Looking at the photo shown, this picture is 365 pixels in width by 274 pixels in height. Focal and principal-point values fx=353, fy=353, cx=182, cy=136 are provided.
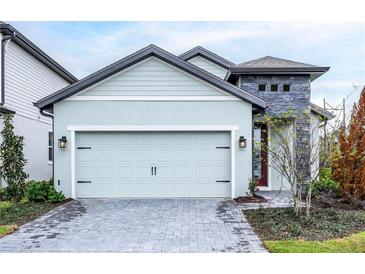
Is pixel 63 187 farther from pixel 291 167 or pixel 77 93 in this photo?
pixel 291 167

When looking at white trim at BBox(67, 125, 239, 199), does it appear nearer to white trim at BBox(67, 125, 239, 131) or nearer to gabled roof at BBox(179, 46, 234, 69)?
white trim at BBox(67, 125, 239, 131)

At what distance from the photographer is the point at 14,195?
11.1 m

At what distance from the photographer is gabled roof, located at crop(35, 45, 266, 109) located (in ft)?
37.2

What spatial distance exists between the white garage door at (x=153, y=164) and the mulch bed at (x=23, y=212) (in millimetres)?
1491

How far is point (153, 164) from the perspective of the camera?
11758 millimetres

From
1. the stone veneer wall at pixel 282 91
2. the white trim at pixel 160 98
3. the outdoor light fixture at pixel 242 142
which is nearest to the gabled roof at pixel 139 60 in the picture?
the white trim at pixel 160 98

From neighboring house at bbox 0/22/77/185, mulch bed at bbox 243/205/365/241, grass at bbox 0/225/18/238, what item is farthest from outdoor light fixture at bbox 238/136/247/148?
neighboring house at bbox 0/22/77/185

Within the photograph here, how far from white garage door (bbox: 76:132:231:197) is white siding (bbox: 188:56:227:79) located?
258 inches

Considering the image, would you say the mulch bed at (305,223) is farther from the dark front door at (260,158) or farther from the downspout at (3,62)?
the downspout at (3,62)

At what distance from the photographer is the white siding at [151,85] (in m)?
11.6

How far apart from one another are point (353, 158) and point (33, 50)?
44.7 feet

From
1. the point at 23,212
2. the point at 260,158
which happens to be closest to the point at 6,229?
the point at 23,212

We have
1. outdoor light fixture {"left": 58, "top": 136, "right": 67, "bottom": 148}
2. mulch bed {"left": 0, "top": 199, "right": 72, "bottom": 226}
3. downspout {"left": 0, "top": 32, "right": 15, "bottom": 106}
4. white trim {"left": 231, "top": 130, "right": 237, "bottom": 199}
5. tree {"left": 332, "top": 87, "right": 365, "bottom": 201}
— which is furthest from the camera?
downspout {"left": 0, "top": 32, "right": 15, "bottom": 106}
